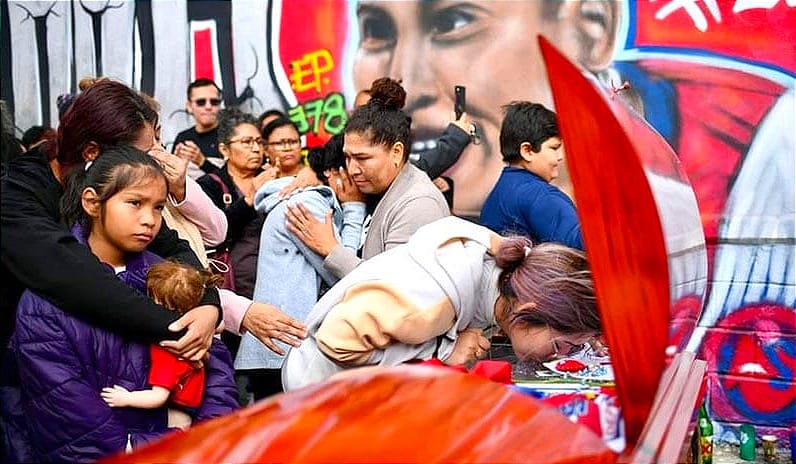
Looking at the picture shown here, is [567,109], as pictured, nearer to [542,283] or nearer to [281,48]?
[542,283]

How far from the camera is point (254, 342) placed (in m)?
4.20

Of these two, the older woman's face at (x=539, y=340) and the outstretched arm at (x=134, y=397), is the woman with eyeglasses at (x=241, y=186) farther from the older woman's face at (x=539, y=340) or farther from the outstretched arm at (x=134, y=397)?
the older woman's face at (x=539, y=340)

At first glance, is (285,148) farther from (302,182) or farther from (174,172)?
(174,172)

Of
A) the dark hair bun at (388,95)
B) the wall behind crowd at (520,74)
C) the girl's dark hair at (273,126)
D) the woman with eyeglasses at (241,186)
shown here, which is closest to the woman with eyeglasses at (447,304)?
the dark hair bun at (388,95)

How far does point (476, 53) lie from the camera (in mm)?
6348

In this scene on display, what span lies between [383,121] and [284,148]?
5.24 ft

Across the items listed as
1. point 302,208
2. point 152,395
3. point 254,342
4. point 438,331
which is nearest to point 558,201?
point 302,208

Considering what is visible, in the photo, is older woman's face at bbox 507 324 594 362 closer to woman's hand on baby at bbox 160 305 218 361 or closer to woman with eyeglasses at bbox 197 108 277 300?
woman's hand on baby at bbox 160 305 218 361

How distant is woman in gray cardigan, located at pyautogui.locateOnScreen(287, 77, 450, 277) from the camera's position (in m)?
3.92

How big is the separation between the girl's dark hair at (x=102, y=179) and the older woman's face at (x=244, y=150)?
8.83 feet

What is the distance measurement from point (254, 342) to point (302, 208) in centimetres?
58

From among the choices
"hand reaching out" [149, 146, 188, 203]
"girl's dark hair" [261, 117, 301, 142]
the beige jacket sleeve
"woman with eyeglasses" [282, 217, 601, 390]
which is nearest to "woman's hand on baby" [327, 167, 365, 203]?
"hand reaching out" [149, 146, 188, 203]

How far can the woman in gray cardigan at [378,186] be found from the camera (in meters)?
3.92

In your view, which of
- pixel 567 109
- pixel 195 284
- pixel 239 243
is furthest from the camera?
pixel 239 243
